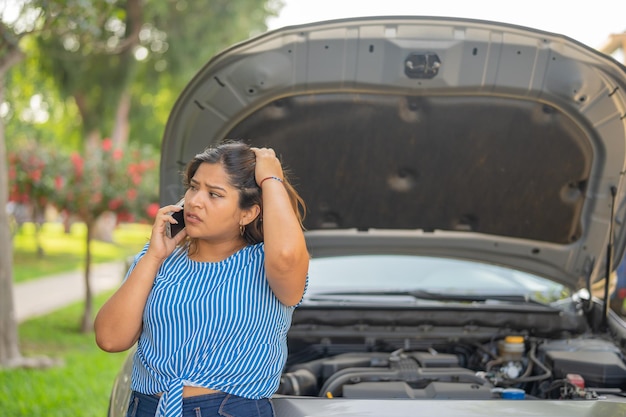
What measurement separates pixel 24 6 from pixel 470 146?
176 inches

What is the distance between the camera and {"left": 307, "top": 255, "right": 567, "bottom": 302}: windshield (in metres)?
4.00

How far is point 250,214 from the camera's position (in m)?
2.37

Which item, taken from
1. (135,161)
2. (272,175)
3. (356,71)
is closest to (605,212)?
(356,71)

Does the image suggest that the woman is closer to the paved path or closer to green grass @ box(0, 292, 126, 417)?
green grass @ box(0, 292, 126, 417)

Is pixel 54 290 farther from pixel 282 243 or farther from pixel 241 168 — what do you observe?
pixel 282 243

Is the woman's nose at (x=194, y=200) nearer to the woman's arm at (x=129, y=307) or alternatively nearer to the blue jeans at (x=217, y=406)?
the woman's arm at (x=129, y=307)

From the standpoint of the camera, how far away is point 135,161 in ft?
31.2

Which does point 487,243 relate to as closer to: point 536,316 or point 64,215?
point 536,316

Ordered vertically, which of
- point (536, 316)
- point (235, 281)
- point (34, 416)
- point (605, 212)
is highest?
point (605, 212)

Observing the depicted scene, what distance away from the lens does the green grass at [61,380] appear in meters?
5.85

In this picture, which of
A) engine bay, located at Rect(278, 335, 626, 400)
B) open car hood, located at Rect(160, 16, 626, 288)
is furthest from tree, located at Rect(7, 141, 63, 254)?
engine bay, located at Rect(278, 335, 626, 400)

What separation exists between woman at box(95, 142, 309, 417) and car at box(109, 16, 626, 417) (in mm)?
278

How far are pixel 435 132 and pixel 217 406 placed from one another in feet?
5.67

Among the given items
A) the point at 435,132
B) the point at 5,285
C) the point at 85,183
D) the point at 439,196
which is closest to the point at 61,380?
the point at 5,285
